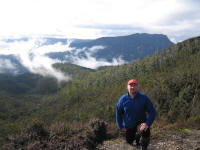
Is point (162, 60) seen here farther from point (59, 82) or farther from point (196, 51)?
point (59, 82)

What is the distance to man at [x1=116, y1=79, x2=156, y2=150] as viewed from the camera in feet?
15.1

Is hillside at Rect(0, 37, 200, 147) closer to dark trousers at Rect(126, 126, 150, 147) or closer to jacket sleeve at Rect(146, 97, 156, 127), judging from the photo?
dark trousers at Rect(126, 126, 150, 147)

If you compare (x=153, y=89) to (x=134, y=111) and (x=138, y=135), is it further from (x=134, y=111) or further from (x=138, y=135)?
(x=134, y=111)

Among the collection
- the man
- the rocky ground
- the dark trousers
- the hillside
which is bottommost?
the hillside

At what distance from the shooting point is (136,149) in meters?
5.48

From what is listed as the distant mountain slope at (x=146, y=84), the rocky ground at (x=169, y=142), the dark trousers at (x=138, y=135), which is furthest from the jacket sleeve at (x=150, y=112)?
the distant mountain slope at (x=146, y=84)

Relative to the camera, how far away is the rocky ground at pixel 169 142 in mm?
5766

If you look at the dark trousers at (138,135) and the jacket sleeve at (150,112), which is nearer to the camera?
the jacket sleeve at (150,112)

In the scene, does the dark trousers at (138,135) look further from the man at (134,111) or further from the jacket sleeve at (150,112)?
the jacket sleeve at (150,112)

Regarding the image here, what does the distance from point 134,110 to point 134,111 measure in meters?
0.04

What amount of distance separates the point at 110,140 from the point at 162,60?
121069mm

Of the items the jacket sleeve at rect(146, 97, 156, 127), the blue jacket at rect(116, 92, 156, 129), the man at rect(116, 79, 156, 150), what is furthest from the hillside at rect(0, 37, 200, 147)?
the jacket sleeve at rect(146, 97, 156, 127)

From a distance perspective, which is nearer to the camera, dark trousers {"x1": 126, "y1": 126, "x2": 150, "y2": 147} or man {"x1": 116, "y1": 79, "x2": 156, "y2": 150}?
man {"x1": 116, "y1": 79, "x2": 156, "y2": 150}

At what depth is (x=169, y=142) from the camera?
243 inches
